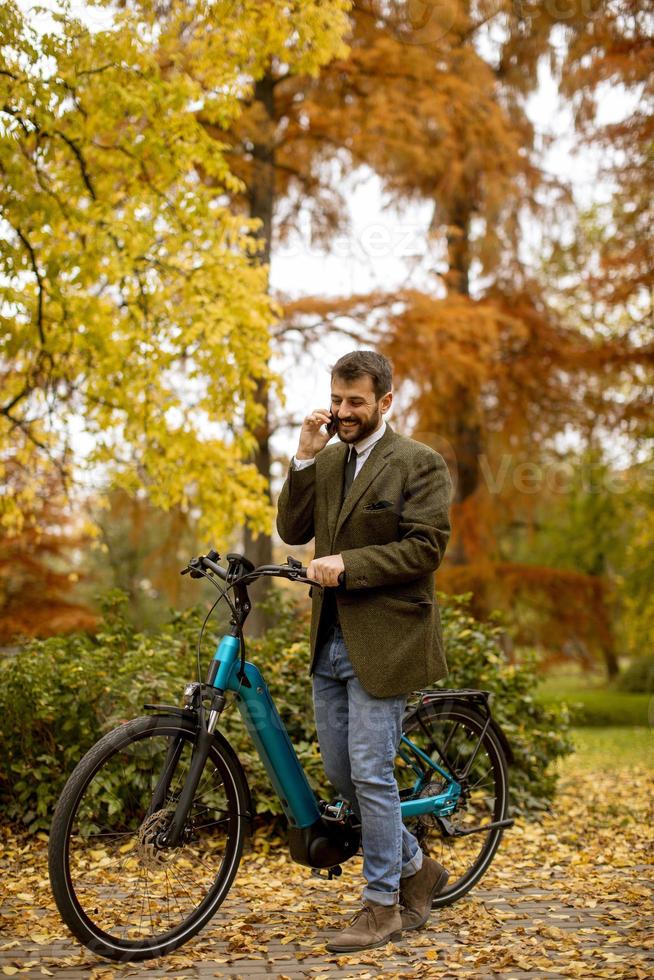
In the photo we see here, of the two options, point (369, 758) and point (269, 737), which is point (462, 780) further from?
point (269, 737)

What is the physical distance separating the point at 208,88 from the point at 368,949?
5261 mm

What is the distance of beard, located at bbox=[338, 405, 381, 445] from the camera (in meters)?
3.38

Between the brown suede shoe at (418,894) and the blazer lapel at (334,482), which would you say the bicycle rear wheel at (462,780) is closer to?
the brown suede shoe at (418,894)

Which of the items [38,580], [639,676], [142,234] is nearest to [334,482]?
[142,234]

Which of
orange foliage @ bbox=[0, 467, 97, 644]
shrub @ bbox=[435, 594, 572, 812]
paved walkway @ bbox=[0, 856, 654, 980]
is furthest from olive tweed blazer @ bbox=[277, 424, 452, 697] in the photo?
orange foliage @ bbox=[0, 467, 97, 644]

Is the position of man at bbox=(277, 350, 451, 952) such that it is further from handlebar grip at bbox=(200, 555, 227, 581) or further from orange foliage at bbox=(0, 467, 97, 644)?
orange foliage at bbox=(0, 467, 97, 644)

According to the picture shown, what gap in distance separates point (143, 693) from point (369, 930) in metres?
1.75

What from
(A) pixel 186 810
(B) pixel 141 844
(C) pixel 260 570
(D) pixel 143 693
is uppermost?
(C) pixel 260 570

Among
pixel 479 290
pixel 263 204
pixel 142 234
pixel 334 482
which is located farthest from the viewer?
pixel 479 290

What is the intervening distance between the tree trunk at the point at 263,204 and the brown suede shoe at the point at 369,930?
18.9 ft

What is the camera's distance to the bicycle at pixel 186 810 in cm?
304

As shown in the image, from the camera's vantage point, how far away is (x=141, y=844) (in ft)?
10.2

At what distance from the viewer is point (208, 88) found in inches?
256

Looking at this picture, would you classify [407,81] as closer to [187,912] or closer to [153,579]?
[153,579]
